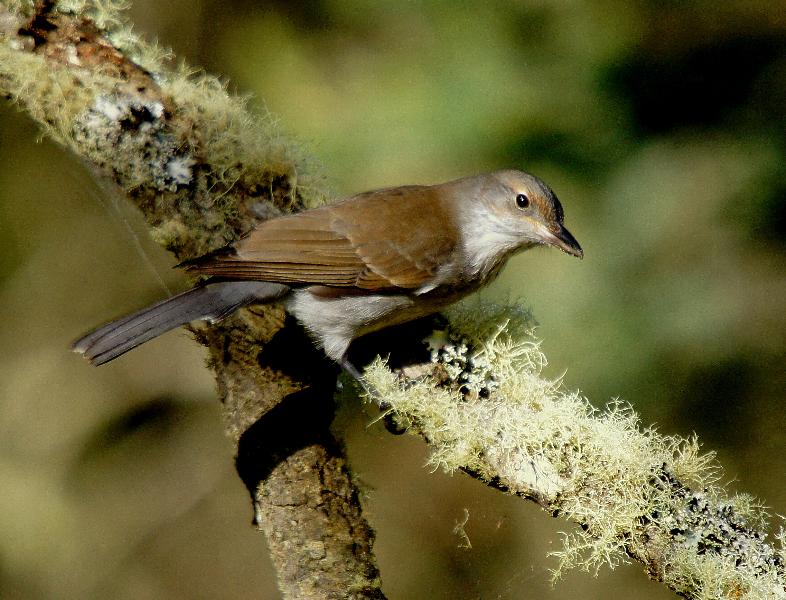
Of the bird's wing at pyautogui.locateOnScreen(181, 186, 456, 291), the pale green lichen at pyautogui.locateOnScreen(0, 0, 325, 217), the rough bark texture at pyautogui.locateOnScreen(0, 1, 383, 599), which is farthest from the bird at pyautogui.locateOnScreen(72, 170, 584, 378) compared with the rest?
the pale green lichen at pyautogui.locateOnScreen(0, 0, 325, 217)

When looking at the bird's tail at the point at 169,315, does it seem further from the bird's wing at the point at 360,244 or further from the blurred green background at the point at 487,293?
the blurred green background at the point at 487,293

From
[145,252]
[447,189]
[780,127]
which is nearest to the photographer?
[447,189]

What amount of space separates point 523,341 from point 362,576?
106cm

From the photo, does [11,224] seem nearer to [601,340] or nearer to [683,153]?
[601,340]

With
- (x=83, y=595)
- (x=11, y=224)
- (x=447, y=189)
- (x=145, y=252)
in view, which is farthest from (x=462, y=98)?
(x=83, y=595)

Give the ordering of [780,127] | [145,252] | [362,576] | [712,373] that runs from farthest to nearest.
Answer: [145,252]
[712,373]
[780,127]
[362,576]

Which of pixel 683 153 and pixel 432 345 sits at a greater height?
pixel 683 153

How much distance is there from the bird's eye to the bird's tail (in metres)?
1.14

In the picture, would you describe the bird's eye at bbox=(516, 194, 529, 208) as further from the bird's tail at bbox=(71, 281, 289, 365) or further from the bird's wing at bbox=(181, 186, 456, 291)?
the bird's tail at bbox=(71, 281, 289, 365)

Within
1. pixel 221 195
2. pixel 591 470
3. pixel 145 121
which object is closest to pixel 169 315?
pixel 221 195

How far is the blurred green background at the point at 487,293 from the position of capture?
4223mm

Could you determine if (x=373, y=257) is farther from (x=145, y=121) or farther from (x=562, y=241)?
(x=145, y=121)

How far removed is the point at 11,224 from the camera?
531cm

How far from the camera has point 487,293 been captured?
472cm
